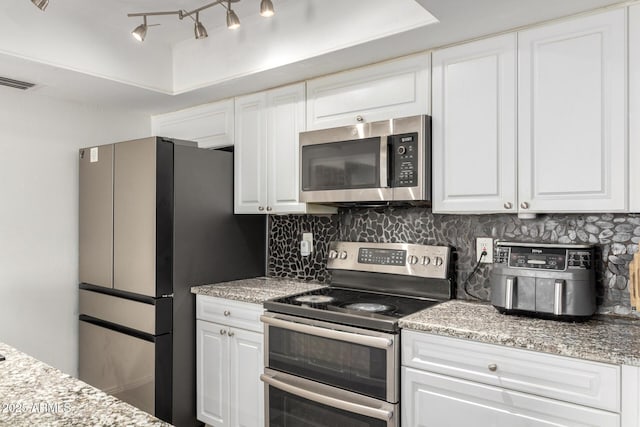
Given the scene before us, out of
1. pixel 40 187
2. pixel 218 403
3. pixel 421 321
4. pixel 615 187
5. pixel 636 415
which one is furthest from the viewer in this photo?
pixel 40 187

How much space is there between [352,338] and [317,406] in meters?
0.39

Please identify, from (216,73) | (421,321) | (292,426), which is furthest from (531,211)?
(216,73)

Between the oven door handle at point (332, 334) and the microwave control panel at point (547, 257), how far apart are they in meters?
0.63

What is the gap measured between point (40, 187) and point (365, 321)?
7.73ft

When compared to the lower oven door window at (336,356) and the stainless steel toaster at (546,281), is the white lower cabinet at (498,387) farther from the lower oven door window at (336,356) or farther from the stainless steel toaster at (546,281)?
the stainless steel toaster at (546,281)

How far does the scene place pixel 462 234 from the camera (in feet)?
7.79

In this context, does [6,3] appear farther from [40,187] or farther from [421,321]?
[421,321]

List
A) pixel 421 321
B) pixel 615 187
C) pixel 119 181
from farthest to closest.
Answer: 1. pixel 119 181
2. pixel 421 321
3. pixel 615 187

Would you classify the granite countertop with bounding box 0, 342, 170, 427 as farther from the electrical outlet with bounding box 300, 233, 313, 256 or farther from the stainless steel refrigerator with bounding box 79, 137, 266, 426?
the electrical outlet with bounding box 300, 233, 313, 256

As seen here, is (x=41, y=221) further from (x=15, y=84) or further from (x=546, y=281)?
(x=546, y=281)

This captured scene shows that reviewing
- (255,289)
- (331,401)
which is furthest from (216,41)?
(331,401)

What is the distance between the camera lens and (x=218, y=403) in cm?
263

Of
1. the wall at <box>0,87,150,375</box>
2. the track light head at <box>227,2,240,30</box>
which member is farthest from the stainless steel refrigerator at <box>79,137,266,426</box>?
the track light head at <box>227,2,240,30</box>

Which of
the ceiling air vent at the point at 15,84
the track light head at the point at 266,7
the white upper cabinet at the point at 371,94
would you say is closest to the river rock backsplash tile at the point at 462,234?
the white upper cabinet at the point at 371,94
